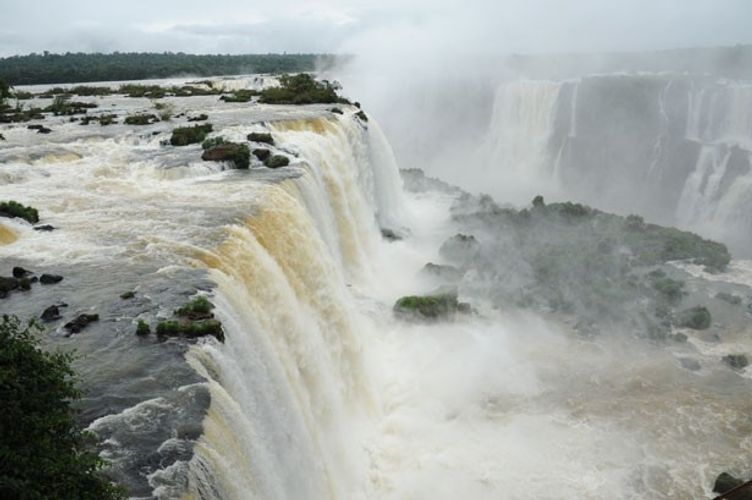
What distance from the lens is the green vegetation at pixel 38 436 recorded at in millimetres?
5266

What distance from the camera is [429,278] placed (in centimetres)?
2430

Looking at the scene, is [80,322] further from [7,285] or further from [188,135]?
[188,135]

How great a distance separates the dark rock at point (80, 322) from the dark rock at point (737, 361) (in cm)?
1769

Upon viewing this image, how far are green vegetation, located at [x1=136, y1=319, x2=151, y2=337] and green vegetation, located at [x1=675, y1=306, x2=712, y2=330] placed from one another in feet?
60.1

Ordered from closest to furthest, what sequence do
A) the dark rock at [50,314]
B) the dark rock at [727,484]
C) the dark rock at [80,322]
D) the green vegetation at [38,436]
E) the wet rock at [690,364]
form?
1. the green vegetation at [38,436]
2. the dark rock at [80,322]
3. the dark rock at [50,314]
4. the dark rock at [727,484]
5. the wet rock at [690,364]

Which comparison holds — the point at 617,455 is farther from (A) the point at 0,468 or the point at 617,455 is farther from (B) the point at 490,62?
(B) the point at 490,62

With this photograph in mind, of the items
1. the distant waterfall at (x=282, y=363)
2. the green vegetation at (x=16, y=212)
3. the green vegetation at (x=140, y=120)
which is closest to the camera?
the distant waterfall at (x=282, y=363)

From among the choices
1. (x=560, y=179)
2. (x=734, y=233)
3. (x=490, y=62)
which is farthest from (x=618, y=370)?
(x=490, y=62)

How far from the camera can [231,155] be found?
780 inches

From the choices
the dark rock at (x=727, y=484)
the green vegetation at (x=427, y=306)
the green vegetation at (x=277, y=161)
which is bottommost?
the dark rock at (x=727, y=484)

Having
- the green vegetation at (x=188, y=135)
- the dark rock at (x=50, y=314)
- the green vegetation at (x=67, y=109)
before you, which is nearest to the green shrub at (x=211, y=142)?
the green vegetation at (x=188, y=135)

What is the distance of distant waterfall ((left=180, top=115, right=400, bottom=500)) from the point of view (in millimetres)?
8305

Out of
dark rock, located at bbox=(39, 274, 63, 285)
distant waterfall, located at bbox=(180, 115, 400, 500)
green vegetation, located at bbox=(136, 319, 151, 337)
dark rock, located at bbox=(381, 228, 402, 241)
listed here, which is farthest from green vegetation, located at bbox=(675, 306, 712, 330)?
dark rock, located at bbox=(39, 274, 63, 285)

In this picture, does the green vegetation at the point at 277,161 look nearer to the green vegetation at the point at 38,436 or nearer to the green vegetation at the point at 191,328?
the green vegetation at the point at 191,328
